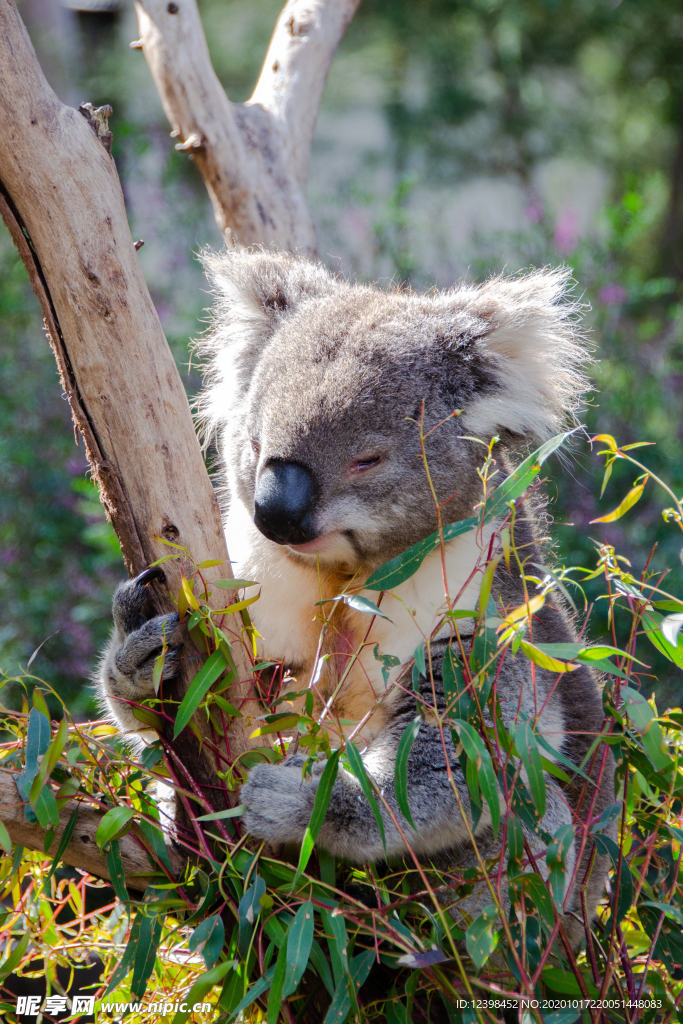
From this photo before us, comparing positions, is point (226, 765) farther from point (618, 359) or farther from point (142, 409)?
point (618, 359)

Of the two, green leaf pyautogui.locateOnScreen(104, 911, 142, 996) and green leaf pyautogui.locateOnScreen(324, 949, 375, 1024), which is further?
green leaf pyautogui.locateOnScreen(104, 911, 142, 996)

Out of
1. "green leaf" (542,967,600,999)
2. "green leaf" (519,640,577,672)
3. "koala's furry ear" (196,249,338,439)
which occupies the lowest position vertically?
"green leaf" (542,967,600,999)

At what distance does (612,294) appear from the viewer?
4.05 m

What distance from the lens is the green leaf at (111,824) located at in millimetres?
1260

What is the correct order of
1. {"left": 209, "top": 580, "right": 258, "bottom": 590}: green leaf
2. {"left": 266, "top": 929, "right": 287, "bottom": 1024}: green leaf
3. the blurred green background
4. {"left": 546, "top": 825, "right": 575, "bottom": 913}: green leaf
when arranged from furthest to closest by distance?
the blurred green background → {"left": 209, "top": 580, "right": 258, "bottom": 590}: green leaf → {"left": 266, "top": 929, "right": 287, "bottom": 1024}: green leaf → {"left": 546, "top": 825, "right": 575, "bottom": 913}: green leaf

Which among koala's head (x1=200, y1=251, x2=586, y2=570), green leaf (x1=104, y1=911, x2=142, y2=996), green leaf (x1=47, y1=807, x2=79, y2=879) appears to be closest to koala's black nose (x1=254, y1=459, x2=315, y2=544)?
koala's head (x1=200, y1=251, x2=586, y2=570)

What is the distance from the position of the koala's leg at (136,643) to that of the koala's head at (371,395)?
0.25m

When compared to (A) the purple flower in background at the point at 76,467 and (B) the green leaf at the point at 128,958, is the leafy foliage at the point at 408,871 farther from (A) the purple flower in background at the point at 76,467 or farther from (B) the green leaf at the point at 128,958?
(A) the purple flower in background at the point at 76,467

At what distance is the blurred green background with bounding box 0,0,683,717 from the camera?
12.7ft

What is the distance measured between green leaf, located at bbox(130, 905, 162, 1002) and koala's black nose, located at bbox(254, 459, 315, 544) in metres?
0.67

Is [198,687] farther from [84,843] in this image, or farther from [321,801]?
[84,843]

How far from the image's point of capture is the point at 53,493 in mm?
4145

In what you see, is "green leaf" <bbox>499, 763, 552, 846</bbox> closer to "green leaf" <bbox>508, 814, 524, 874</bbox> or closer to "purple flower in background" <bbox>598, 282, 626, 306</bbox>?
"green leaf" <bbox>508, 814, 524, 874</bbox>

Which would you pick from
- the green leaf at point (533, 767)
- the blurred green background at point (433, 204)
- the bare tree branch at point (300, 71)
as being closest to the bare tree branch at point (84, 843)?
the green leaf at point (533, 767)
